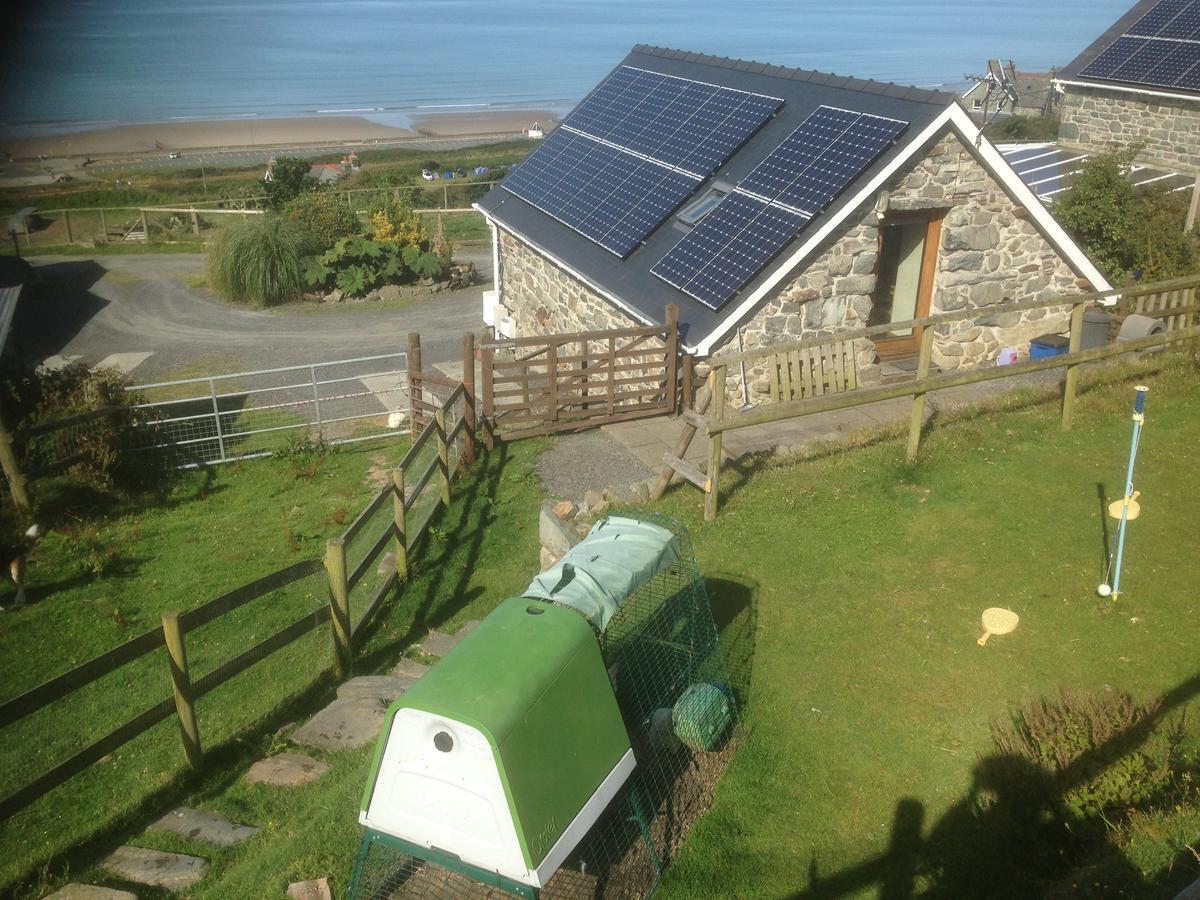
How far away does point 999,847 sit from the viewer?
5.63 m

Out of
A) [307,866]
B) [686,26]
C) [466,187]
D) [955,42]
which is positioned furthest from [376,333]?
[686,26]

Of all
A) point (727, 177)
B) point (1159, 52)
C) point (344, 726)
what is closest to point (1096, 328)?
point (727, 177)

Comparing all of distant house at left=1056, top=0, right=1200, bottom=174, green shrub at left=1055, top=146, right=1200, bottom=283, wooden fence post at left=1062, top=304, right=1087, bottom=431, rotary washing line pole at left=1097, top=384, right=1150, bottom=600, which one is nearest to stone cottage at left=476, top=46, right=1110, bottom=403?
wooden fence post at left=1062, top=304, right=1087, bottom=431

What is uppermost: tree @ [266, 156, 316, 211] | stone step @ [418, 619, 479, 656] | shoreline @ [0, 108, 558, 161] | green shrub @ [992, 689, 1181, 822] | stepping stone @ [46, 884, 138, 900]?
shoreline @ [0, 108, 558, 161]

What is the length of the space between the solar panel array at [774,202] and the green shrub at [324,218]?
14.6m

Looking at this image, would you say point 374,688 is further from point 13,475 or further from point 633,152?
point 633,152

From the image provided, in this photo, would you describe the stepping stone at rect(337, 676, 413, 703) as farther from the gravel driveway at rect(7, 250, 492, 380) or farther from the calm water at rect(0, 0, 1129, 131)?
the gravel driveway at rect(7, 250, 492, 380)

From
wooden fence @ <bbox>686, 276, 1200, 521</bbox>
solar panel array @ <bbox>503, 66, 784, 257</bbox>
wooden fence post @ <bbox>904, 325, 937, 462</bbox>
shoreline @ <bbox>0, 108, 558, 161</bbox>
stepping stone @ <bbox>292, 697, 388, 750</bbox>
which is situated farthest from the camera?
shoreline @ <bbox>0, 108, 558, 161</bbox>

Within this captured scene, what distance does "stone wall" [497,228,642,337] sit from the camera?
15781 mm

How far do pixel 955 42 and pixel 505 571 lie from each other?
5201 inches

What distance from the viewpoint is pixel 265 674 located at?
8.43 meters

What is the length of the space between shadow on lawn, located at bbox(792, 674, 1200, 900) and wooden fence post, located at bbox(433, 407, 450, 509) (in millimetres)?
7037

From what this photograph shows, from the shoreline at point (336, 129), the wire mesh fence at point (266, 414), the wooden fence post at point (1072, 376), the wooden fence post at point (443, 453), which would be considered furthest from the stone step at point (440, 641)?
the shoreline at point (336, 129)

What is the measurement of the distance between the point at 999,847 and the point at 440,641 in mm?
4814
